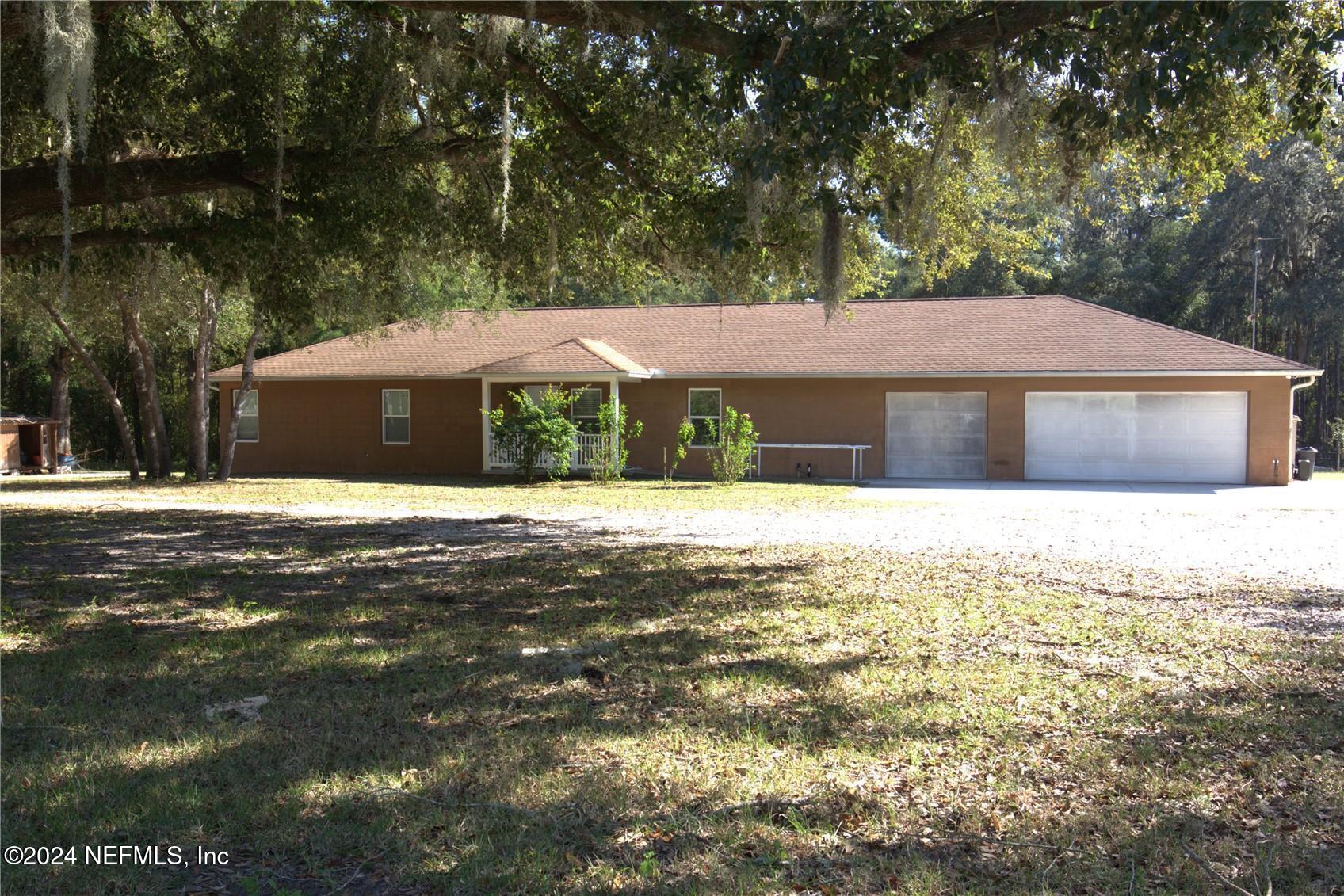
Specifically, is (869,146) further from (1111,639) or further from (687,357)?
(687,357)

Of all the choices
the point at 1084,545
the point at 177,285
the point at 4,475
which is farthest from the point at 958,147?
the point at 4,475

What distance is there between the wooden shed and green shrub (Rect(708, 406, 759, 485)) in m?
18.6

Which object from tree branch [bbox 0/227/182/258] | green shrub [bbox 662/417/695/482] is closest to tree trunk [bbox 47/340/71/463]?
green shrub [bbox 662/417/695/482]

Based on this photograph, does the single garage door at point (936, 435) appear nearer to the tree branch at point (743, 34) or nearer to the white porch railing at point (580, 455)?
the white porch railing at point (580, 455)

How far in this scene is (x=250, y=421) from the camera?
25.3 m

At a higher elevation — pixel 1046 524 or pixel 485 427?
pixel 485 427

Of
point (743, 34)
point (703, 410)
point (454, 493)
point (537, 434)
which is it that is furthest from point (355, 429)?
point (743, 34)

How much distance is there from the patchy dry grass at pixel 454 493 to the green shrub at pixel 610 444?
499 millimetres

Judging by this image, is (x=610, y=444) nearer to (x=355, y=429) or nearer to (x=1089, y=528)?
(x=355, y=429)

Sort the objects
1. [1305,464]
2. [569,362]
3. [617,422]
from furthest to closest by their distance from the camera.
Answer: [1305,464]
[569,362]
[617,422]

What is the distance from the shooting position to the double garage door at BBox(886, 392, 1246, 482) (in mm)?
20516

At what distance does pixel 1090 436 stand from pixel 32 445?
27073mm

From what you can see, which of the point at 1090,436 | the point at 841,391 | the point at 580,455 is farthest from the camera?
the point at 580,455

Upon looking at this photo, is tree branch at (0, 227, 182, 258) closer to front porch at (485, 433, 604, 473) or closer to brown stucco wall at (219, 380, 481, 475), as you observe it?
front porch at (485, 433, 604, 473)
